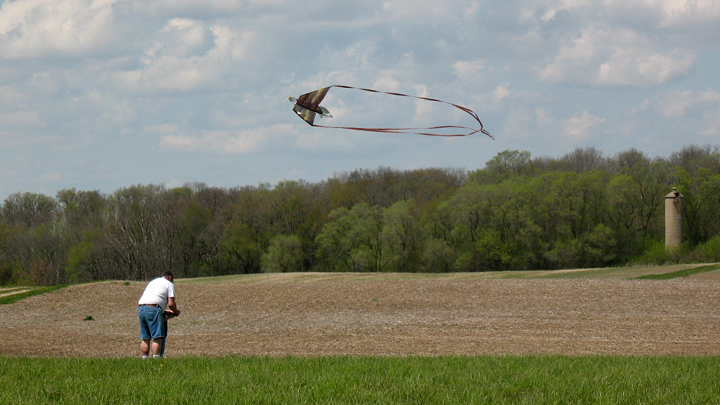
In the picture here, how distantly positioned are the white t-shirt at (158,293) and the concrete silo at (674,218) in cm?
4553

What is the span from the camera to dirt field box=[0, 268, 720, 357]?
14586mm

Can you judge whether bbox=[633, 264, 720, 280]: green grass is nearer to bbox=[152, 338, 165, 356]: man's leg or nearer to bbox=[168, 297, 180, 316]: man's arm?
bbox=[168, 297, 180, 316]: man's arm

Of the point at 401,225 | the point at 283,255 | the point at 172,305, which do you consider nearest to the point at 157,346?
the point at 172,305

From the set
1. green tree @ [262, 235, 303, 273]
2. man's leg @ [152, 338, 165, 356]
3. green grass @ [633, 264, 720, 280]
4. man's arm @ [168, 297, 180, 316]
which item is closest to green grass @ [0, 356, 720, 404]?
man's leg @ [152, 338, 165, 356]

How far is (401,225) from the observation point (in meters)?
61.2

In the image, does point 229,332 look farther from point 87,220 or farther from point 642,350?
point 87,220

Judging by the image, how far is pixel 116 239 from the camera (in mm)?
62625

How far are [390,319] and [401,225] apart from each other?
4138cm

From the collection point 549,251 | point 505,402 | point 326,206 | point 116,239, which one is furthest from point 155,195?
point 505,402

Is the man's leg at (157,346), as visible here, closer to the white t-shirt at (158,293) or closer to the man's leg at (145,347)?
the man's leg at (145,347)

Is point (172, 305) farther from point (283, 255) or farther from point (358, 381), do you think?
point (283, 255)

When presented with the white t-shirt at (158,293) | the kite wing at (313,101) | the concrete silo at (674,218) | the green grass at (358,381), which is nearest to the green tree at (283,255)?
the concrete silo at (674,218)

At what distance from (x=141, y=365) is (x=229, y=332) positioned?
9156 millimetres

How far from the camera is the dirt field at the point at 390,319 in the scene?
1459 cm
